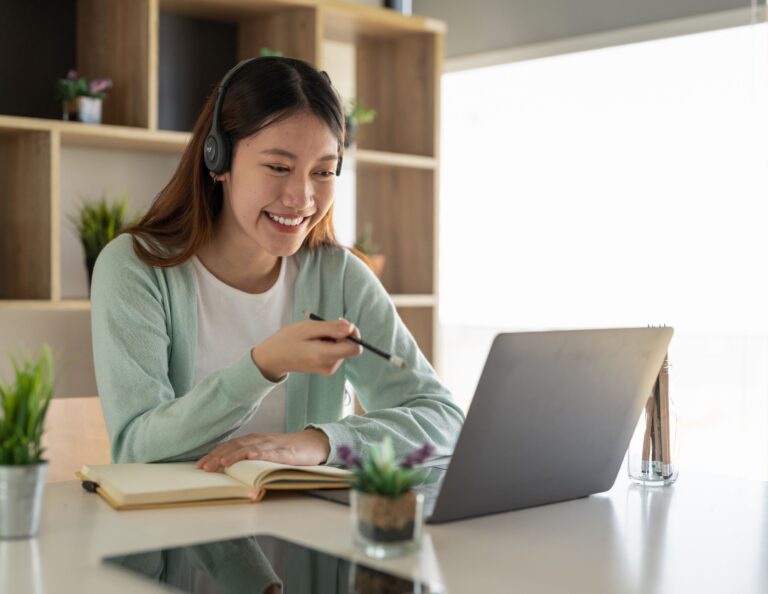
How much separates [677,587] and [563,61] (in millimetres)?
3371

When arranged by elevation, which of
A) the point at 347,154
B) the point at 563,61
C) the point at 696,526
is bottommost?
the point at 696,526

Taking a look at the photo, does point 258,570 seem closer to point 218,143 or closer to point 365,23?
point 218,143

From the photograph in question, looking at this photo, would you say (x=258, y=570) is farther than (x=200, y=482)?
No

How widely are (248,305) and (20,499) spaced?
846mm

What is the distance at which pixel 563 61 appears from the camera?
4.13 meters

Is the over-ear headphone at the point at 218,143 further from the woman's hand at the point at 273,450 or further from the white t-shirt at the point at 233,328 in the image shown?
the woman's hand at the point at 273,450

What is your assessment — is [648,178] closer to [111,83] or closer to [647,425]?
[111,83]

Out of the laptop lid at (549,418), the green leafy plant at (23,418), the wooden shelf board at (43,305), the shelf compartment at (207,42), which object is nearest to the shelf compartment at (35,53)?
the shelf compartment at (207,42)

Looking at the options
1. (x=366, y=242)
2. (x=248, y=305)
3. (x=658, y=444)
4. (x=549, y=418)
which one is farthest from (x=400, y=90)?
(x=549, y=418)

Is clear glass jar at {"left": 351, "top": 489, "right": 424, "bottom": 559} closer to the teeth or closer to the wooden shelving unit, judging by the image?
the teeth

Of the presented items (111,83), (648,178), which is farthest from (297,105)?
(648,178)

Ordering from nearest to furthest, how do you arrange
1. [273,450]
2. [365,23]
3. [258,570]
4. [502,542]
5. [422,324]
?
[258,570], [502,542], [273,450], [365,23], [422,324]

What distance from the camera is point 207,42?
3.43 meters

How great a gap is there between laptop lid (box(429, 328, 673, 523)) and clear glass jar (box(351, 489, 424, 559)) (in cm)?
19
